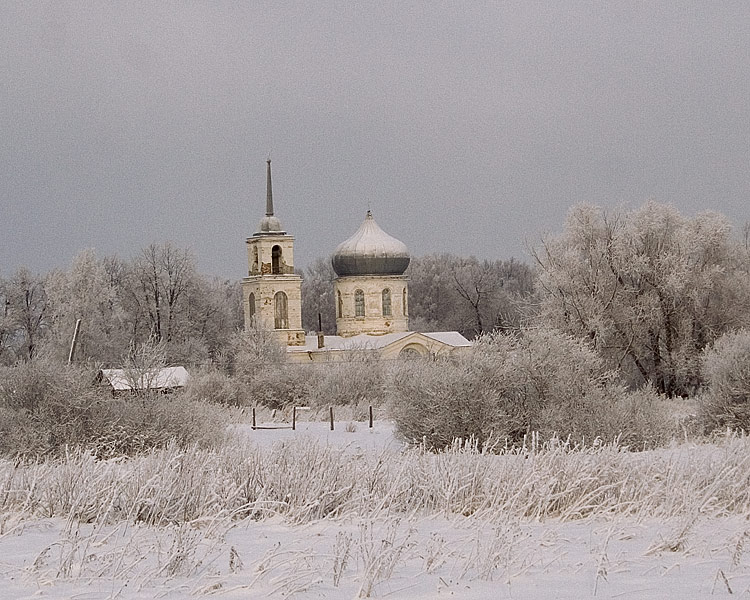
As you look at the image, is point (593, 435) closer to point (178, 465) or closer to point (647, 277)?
point (178, 465)

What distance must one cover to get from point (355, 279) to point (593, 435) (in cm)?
4425

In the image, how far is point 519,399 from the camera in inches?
758

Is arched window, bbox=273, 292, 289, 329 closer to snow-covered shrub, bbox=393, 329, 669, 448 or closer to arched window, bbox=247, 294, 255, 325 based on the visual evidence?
arched window, bbox=247, 294, 255, 325

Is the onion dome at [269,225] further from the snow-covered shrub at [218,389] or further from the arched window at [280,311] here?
the snow-covered shrub at [218,389]

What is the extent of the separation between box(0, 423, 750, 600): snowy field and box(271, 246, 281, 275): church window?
4870 centimetres

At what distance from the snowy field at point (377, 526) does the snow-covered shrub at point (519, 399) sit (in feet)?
18.7

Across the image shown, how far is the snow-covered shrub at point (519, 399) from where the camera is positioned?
18.3 metres

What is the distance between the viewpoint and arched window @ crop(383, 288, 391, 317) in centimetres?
6162

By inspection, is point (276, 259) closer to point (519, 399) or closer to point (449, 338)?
point (449, 338)

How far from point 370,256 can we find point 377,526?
53.3m

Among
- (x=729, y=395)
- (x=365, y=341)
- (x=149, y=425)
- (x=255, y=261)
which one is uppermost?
(x=255, y=261)

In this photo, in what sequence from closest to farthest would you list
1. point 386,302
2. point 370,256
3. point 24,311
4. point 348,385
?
point 348,385, point 24,311, point 386,302, point 370,256

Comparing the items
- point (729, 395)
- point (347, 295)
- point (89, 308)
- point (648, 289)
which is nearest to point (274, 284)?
point (347, 295)

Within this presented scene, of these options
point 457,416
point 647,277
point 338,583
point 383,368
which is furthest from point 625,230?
point 338,583
